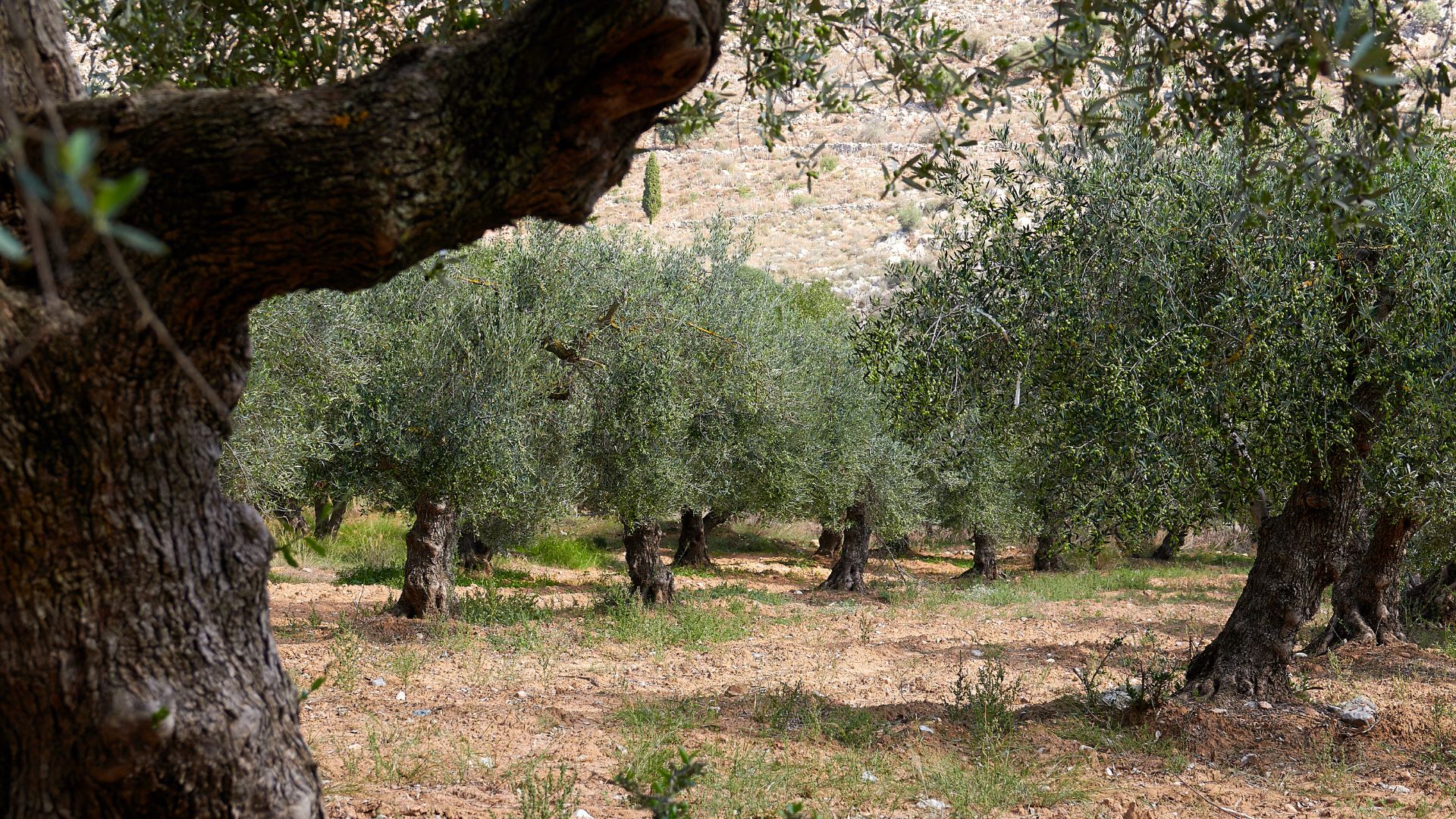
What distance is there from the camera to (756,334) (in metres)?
17.5

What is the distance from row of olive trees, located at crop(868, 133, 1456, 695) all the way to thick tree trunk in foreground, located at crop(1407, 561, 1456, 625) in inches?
383

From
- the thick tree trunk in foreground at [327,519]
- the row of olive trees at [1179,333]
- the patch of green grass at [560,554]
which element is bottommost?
the patch of green grass at [560,554]

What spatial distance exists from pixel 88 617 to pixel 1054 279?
6.72 metres

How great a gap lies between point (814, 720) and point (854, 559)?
1575cm

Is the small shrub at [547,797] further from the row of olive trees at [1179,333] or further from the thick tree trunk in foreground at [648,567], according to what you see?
the thick tree trunk in foreground at [648,567]

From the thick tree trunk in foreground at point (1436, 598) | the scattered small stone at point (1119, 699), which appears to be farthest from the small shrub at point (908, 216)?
the scattered small stone at point (1119, 699)

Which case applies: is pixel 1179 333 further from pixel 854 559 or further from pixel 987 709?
pixel 854 559

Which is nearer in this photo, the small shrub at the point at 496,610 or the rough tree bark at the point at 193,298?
the rough tree bark at the point at 193,298

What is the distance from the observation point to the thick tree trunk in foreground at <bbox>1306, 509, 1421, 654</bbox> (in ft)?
44.1

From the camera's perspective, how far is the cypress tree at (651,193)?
6016cm

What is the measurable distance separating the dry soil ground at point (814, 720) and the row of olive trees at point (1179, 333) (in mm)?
1902

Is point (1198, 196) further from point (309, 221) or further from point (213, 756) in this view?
point (213, 756)

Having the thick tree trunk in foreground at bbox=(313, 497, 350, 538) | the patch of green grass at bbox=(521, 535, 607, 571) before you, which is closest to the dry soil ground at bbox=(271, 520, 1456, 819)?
the thick tree trunk in foreground at bbox=(313, 497, 350, 538)

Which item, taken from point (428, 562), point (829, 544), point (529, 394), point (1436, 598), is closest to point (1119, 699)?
point (529, 394)
